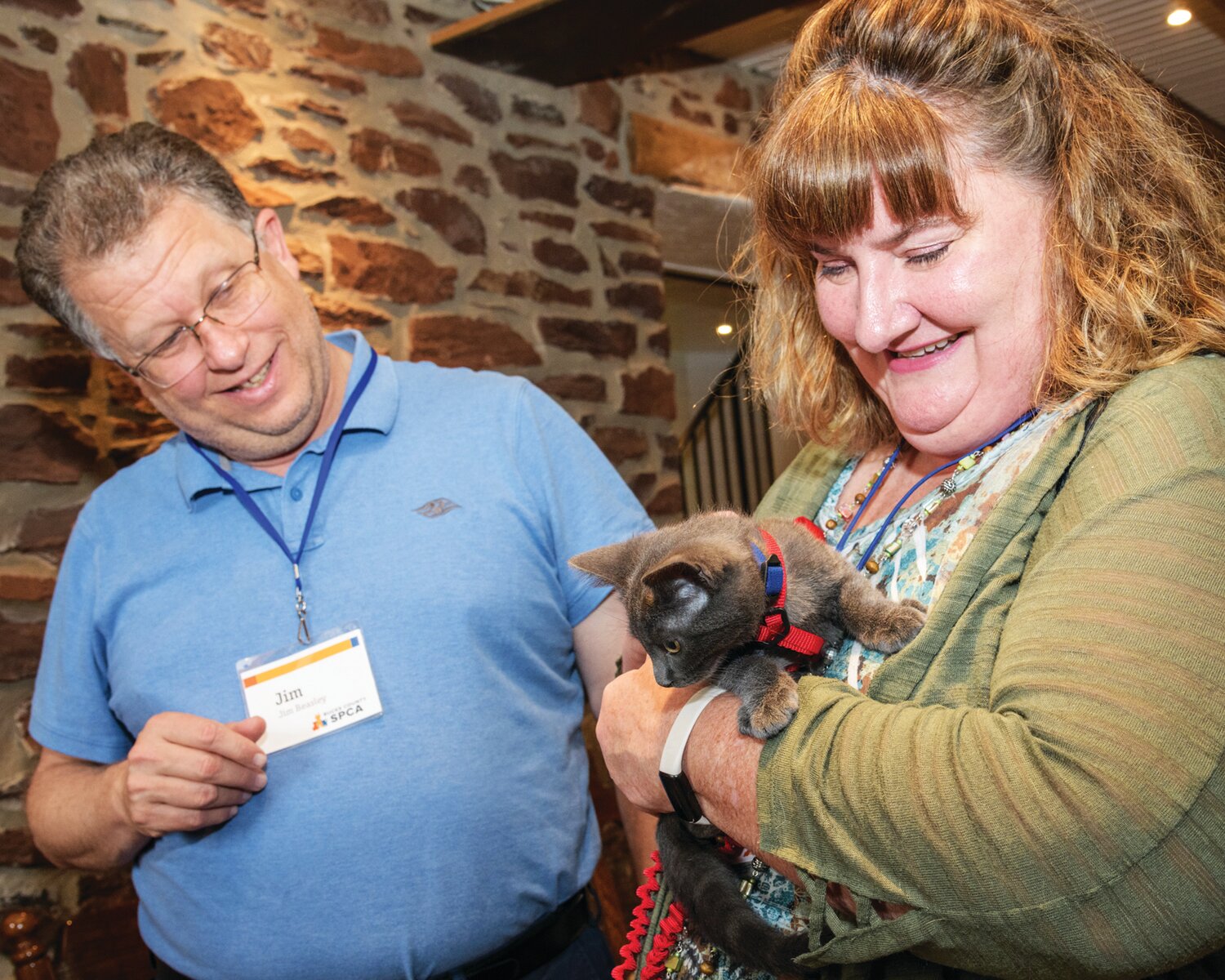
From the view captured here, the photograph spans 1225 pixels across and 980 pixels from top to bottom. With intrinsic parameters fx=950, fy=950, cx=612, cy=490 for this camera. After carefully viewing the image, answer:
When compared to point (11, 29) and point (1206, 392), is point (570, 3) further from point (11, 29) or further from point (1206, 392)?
point (1206, 392)

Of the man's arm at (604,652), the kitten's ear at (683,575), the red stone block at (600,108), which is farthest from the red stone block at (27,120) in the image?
the kitten's ear at (683,575)

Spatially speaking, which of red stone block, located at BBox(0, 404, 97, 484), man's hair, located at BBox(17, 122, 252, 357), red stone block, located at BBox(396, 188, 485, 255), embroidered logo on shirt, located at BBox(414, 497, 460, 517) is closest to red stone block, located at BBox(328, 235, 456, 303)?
red stone block, located at BBox(396, 188, 485, 255)

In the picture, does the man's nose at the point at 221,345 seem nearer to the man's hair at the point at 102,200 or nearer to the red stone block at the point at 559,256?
the man's hair at the point at 102,200

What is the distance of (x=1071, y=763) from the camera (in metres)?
0.80

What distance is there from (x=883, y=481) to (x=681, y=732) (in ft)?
1.80

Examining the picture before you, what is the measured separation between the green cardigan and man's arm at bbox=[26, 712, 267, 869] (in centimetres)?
107

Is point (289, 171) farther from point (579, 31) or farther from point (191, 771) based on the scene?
point (191, 771)

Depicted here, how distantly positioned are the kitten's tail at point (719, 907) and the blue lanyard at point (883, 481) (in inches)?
17.4

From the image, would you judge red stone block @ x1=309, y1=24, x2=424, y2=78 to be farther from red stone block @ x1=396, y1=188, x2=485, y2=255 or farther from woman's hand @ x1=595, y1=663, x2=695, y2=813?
woman's hand @ x1=595, y1=663, x2=695, y2=813

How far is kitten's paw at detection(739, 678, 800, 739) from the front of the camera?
3.33 feet

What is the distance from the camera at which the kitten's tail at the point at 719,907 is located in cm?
109

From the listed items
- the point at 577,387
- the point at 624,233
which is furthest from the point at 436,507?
the point at 624,233

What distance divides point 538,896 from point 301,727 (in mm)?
532

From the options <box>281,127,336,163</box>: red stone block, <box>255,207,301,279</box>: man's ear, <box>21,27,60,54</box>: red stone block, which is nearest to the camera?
<box>255,207,301,279</box>: man's ear
